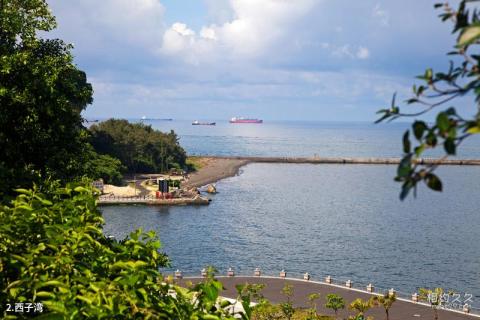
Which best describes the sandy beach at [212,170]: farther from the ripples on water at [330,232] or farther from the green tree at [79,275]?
the green tree at [79,275]

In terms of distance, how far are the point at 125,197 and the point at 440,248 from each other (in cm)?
5121

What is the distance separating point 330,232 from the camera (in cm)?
6638

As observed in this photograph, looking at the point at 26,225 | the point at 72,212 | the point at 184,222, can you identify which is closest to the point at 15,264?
the point at 26,225

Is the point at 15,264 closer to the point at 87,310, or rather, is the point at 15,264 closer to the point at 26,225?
the point at 26,225

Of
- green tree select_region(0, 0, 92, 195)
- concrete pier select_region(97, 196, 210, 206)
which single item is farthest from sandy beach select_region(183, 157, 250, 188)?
green tree select_region(0, 0, 92, 195)

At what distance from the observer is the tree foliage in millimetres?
113812

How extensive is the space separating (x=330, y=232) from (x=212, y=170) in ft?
240

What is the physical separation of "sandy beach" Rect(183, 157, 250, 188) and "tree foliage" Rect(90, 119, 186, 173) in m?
7.07

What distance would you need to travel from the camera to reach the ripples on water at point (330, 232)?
50688mm

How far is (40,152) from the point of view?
1797cm

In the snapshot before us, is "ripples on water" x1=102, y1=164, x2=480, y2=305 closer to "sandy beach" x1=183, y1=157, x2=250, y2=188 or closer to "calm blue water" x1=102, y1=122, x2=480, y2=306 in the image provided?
"calm blue water" x1=102, y1=122, x2=480, y2=306

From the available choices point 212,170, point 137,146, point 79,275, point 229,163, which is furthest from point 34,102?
point 229,163

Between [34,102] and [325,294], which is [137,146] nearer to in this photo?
[325,294]

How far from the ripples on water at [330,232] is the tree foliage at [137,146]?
1998cm
